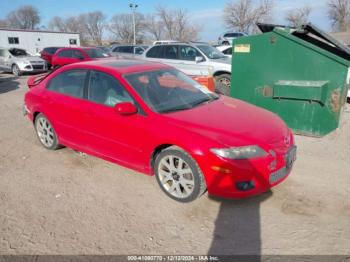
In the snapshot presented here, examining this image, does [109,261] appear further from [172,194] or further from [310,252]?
[310,252]

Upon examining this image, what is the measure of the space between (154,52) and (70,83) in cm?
594

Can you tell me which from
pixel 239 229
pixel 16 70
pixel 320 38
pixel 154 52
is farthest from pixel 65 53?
pixel 239 229

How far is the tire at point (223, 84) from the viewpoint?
8.20 meters

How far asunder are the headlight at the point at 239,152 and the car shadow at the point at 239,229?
0.25 m

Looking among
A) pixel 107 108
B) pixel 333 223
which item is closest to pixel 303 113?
pixel 333 223

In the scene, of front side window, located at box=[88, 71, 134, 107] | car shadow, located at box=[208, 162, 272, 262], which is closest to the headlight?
car shadow, located at box=[208, 162, 272, 262]

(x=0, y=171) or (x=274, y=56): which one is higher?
(x=274, y=56)

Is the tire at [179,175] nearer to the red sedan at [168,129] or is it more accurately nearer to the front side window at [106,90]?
the red sedan at [168,129]

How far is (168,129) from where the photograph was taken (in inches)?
135

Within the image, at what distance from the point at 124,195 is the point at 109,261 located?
1.13 m

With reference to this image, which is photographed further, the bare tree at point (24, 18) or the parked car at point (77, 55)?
the bare tree at point (24, 18)

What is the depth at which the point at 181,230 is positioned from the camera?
10.1ft

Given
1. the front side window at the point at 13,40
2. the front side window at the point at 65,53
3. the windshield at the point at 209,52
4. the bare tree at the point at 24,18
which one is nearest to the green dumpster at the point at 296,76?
the windshield at the point at 209,52

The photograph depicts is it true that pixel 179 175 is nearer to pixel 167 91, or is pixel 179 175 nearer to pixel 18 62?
pixel 167 91
